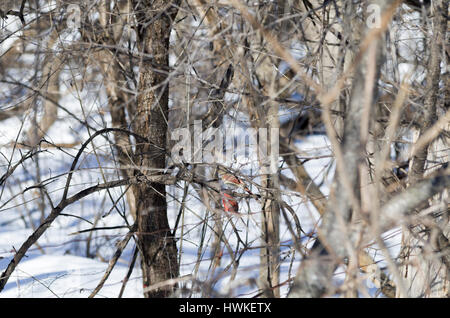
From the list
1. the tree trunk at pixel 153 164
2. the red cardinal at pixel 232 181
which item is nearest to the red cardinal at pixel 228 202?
the red cardinal at pixel 232 181

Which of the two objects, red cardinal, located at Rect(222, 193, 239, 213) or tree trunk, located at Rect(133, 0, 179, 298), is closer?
red cardinal, located at Rect(222, 193, 239, 213)

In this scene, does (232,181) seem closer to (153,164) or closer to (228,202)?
(228,202)

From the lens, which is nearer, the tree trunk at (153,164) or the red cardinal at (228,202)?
the red cardinal at (228,202)

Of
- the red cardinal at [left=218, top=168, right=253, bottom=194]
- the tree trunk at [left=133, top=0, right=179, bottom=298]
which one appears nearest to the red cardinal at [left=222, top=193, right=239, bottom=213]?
the red cardinal at [left=218, top=168, right=253, bottom=194]

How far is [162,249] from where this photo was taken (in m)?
3.26

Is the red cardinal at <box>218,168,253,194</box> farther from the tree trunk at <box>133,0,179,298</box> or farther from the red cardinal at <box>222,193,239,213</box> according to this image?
the tree trunk at <box>133,0,179,298</box>

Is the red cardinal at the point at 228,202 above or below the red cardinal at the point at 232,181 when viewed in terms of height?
below

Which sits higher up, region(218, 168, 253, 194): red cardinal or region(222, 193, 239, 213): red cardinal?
region(218, 168, 253, 194): red cardinal

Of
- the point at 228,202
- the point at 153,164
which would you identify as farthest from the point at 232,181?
the point at 153,164

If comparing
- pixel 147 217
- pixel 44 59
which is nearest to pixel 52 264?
pixel 147 217

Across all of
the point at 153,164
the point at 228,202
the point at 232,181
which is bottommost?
the point at 228,202

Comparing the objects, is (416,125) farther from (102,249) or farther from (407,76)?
(102,249)

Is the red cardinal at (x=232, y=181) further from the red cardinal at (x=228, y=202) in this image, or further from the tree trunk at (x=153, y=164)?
the tree trunk at (x=153, y=164)
